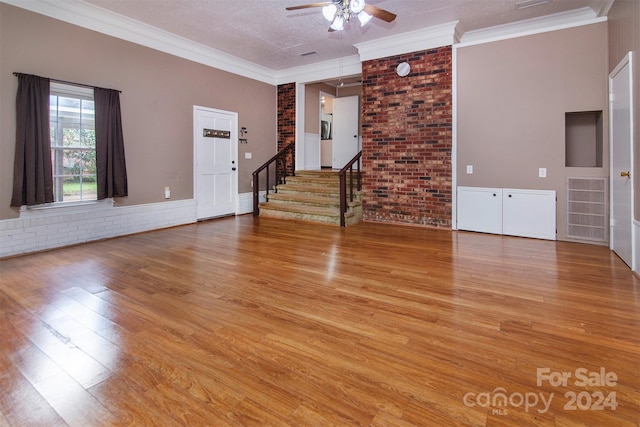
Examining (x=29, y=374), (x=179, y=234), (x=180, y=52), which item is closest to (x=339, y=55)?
(x=180, y=52)

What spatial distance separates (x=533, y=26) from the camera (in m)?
5.10

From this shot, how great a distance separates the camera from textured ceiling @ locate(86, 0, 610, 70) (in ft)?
15.4

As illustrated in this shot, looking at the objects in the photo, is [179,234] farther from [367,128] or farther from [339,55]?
[339,55]

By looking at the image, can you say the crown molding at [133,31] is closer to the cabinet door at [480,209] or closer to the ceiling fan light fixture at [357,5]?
the ceiling fan light fixture at [357,5]

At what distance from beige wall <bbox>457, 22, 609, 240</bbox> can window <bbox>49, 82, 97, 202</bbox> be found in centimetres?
551

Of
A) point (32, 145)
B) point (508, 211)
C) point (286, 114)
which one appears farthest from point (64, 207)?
point (508, 211)

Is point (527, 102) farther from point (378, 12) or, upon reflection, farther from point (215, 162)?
point (215, 162)

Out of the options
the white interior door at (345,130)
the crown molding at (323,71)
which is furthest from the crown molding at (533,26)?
the white interior door at (345,130)

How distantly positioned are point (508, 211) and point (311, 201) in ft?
11.0

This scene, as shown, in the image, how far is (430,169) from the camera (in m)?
5.95

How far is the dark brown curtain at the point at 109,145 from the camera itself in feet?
16.1

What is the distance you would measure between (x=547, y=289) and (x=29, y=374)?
3642mm

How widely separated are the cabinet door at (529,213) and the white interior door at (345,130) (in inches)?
170

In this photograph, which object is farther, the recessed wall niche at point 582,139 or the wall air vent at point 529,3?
the recessed wall niche at point 582,139
